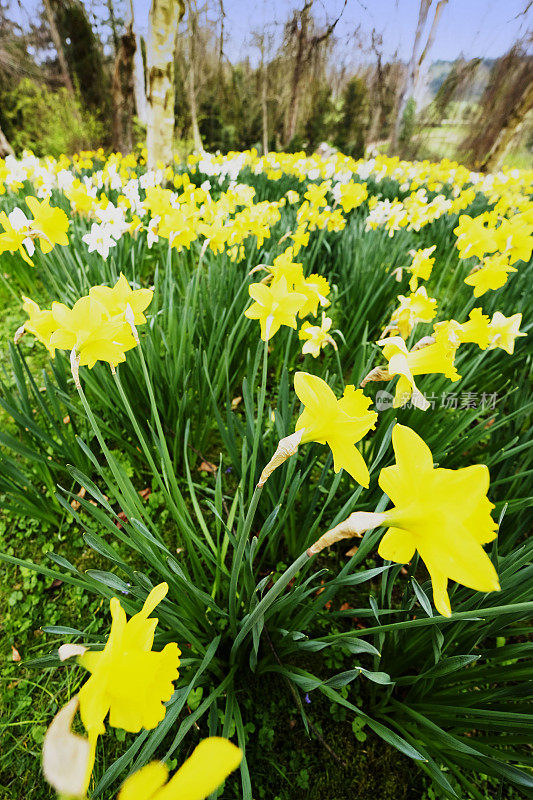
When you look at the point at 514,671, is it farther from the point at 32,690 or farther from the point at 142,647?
the point at 32,690

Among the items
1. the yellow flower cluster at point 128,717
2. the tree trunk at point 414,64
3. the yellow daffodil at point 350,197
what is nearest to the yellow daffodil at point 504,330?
the yellow flower cluster at point 128,717

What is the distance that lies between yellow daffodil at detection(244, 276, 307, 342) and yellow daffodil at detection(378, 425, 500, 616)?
0.55 m

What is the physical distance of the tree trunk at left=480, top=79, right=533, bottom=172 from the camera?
35.4 feet

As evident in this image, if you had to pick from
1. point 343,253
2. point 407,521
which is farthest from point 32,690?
point 343,253

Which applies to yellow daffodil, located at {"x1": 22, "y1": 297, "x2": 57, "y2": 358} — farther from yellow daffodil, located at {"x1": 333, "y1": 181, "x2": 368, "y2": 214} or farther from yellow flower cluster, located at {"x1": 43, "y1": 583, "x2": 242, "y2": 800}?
yellow daffodil, located at {"x1": 333, "y1": 181, "x2": 368, "y2": 214}

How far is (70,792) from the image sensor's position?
0.77 ft

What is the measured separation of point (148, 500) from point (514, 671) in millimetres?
1297

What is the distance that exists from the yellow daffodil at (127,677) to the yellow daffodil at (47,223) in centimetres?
127

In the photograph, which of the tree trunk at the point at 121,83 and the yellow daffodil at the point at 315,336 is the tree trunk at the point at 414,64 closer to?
the tree trunk at the point at 121,83

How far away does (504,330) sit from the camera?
1.29 meters

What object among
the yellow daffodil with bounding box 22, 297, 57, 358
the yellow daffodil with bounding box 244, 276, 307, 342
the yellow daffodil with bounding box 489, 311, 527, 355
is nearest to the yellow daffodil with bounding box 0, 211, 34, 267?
the yellow daffodil with bounding box 22, 297, 57, 358

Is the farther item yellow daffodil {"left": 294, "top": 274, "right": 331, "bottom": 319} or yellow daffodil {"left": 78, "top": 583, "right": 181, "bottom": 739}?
yellow daffodil {"left": 294, "top": 274, "right": 331, "bottom": 319}

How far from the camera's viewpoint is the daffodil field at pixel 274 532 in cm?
46

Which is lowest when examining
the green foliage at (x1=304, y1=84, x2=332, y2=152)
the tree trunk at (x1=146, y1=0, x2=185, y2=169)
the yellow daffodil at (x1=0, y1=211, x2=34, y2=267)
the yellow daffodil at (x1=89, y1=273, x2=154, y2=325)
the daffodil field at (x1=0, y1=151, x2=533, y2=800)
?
the daffodil field at (x1=0, y1=151, x2=533, y2=800)
